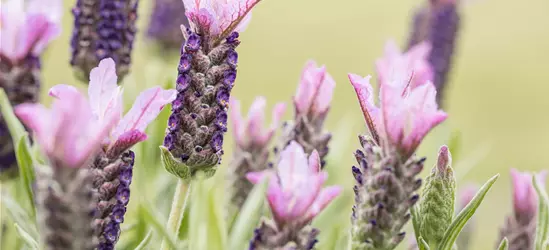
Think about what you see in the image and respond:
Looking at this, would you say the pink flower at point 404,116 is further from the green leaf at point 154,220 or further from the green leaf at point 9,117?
the green leaf at point 9,117

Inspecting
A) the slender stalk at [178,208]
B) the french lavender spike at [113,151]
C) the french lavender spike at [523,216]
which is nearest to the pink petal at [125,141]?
the french lavender spike at [113,151]

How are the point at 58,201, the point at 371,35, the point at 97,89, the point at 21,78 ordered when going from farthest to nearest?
the point at 371,35, the point at 21,78, the point at 97,89, the point at 58,201

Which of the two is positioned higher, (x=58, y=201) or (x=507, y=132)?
(x=507, y=132)

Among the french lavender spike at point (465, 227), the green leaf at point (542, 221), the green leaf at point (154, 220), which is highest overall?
the french lavender spike at point (465, 227)

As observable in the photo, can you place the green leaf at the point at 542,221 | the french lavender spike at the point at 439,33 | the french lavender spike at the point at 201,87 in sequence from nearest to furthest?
the french lavender spike at the point at 201,87
the green leaf at the point at 542,221
the french lavender spike at the point at 439,33

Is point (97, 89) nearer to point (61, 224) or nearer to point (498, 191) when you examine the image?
point (61, 224)

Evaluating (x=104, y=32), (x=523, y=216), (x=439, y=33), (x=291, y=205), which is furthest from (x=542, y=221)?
(x=439, y=33)

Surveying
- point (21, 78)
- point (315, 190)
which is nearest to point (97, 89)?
point (315, 190)
